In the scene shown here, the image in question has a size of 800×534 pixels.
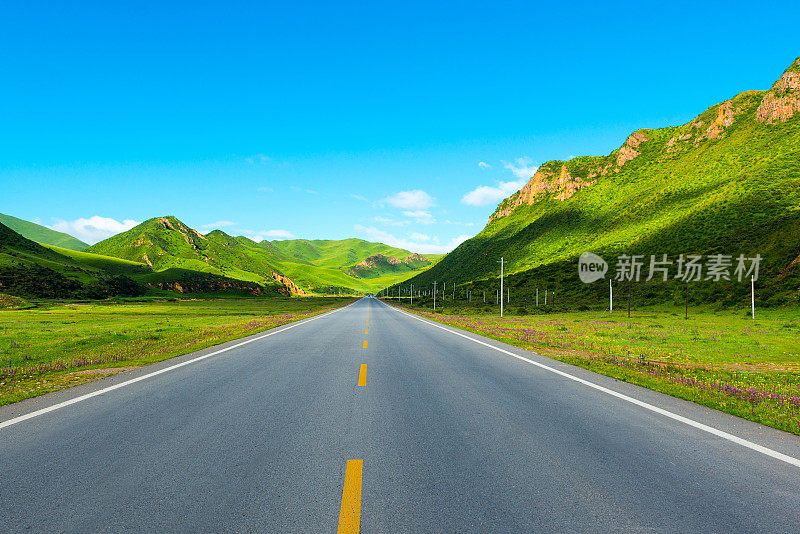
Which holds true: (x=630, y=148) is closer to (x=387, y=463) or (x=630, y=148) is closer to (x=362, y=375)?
(x=362, y=375)

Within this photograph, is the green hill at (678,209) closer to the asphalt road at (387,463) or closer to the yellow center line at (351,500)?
the asphalt road at (387,463)

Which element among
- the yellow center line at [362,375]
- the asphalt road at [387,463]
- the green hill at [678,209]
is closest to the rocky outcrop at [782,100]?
the green hill at [678,209]

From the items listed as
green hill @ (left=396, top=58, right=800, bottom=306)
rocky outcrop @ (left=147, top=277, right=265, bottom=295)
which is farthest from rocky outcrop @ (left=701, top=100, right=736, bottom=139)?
rocky outcrop @ (left=147, top=277, right=265, bottom=295)

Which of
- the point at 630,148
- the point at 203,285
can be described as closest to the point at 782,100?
the point at 630,148

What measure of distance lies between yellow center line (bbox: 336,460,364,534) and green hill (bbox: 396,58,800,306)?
51995 mm

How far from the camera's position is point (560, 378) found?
9367 millimetres

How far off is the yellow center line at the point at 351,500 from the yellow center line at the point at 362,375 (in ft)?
14.0

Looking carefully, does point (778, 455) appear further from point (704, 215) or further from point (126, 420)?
point (704, 215)

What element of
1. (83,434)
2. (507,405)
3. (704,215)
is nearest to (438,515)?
(507,405)

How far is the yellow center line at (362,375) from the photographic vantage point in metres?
8.58

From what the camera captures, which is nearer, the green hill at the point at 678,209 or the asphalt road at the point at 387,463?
the asphalt road at the point at 387,463

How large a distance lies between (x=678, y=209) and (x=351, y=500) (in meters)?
93.8

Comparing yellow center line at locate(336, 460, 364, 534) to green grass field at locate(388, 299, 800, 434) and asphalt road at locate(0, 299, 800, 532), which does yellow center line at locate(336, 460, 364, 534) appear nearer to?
Answer: asphalt road at locate(0, 299, 800, 532)

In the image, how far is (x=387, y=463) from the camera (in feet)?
14.1
